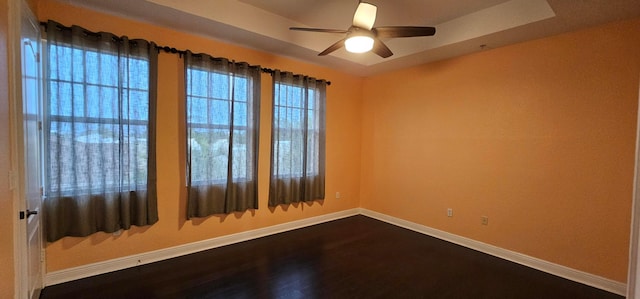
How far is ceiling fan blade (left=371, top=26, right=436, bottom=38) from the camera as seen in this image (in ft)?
7.91

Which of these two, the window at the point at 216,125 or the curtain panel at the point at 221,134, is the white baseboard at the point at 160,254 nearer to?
the curtain panel at the point at 221,134

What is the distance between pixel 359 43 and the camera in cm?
257

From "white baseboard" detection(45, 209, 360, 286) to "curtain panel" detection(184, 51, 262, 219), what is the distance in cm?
39

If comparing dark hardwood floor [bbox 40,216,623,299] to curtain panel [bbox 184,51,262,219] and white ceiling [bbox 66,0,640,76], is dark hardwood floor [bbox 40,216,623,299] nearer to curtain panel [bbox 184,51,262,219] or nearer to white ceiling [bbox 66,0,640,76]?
curtain panel [bbox 184,51,262,219]

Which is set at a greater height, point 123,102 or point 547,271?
point 123,102

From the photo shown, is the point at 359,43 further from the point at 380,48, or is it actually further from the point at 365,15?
the point at 380,48

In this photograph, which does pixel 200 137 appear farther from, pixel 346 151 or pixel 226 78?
pixel 346 151

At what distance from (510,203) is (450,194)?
29.0 inches

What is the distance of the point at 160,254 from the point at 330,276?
192 cm

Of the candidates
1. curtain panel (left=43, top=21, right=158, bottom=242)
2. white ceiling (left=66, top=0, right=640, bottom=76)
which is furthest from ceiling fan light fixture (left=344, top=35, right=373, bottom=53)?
curtain panel (left=43, top=21, right=158, bottom=242)

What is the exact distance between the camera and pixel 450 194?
396 centimetres

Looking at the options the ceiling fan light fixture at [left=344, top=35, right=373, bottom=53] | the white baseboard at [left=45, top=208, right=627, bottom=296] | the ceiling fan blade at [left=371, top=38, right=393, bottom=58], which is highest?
the ceiling fan blade at [left=371, top=38, right=393, bottom=58]

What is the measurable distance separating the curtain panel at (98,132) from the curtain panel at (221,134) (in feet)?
1.34

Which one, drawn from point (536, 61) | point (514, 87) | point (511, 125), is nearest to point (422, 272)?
point (511, 125)
